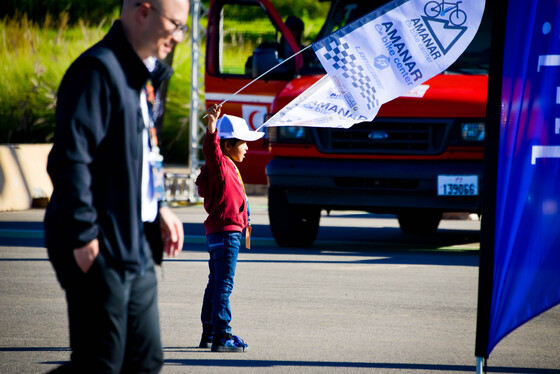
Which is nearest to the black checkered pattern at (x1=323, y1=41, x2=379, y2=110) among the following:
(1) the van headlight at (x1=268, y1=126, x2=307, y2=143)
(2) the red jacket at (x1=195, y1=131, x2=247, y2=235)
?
(2) the red jacket at (x1=195, y1=131, x2=247, y2=235)

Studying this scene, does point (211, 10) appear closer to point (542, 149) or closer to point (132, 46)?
point (542, 149)

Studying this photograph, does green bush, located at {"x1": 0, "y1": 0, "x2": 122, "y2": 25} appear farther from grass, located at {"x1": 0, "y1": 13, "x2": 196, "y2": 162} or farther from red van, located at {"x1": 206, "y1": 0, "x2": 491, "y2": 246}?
red van, located at {"x1": 206, "y1": 0, "x2": 491, "y2": 246}

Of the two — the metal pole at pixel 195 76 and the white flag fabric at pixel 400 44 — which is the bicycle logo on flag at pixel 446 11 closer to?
the white flag fabric at pixel 400 44

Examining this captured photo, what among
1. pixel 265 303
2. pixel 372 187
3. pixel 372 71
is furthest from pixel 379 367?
pixel 372 187

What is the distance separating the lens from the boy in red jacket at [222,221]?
569 centimetres

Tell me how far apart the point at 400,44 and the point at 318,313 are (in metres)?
2.63

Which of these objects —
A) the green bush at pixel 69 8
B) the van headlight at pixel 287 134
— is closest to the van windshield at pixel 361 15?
the van headlight at pixel 287 134

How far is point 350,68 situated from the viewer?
491cm

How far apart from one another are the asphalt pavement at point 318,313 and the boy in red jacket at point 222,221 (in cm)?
14

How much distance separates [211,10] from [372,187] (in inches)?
128

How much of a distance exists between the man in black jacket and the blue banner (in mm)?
1638

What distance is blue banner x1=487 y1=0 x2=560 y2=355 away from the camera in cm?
434

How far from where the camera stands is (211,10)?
456 inches

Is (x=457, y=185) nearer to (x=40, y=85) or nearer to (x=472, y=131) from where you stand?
(x=472, y=131)
